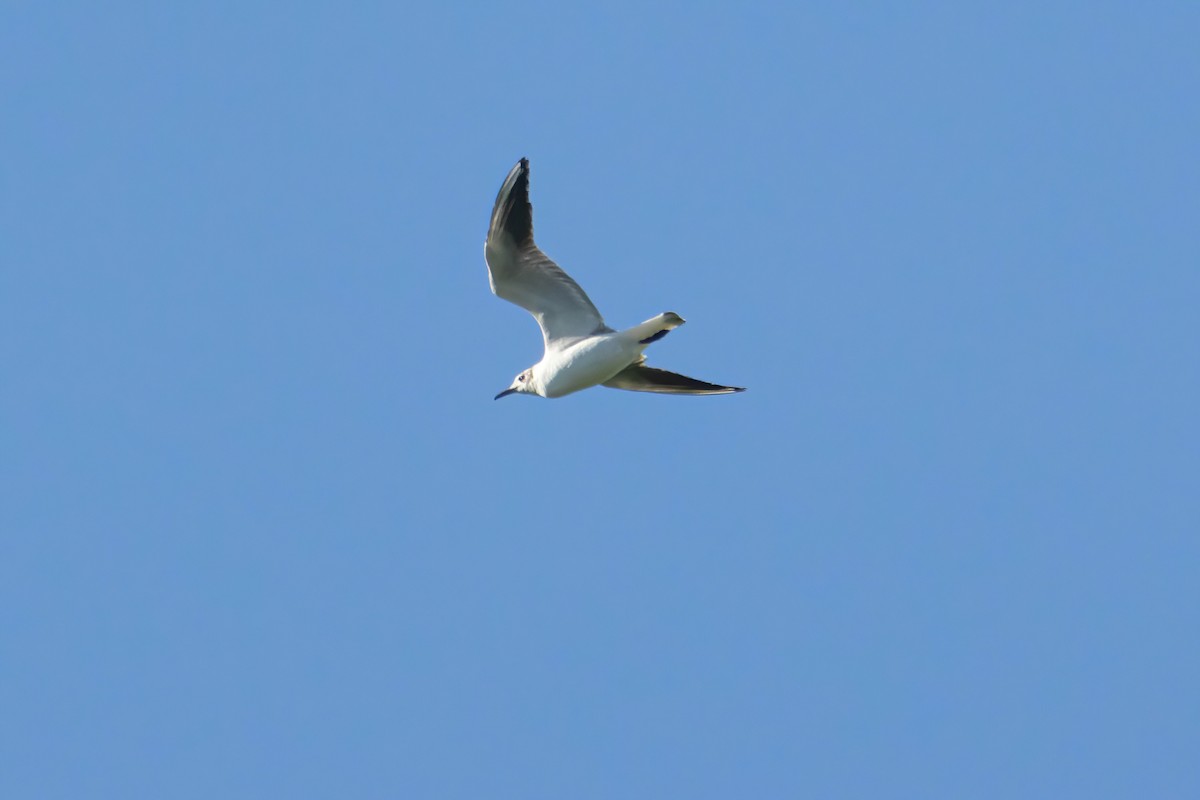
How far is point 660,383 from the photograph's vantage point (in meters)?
21.0

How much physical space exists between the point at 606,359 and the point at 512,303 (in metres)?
1.48

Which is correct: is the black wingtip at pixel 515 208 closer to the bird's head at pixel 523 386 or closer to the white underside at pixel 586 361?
the white underside at pixel 586 361

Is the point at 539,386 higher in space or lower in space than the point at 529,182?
lower

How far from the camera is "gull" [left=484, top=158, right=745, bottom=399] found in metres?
19.1

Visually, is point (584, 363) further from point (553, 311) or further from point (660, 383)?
point (660, 383)

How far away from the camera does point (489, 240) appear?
19422 mm

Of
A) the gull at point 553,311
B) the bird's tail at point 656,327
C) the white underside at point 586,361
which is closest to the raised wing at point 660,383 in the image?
the gull at point 553,311

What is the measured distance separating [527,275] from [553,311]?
24.6 inches

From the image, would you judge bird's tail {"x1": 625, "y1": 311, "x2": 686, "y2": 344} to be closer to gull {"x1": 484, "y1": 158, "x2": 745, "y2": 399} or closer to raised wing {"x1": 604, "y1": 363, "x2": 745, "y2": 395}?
gull {"x1": 484, "y1": 158, "x2": 745, "y2": 399}

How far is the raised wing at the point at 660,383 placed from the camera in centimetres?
2084

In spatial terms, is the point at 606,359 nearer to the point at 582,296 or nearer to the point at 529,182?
the point at 582,296

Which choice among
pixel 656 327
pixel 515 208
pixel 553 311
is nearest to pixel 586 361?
pixel 553 311

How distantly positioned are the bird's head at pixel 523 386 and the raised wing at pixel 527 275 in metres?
1.10

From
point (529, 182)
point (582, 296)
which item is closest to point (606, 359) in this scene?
point (582, 296)
